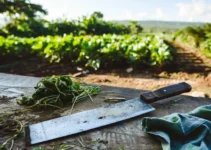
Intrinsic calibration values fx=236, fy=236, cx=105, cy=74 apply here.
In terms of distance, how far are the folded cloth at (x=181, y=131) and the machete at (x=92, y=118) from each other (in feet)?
0.70

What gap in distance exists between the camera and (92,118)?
1572 mm

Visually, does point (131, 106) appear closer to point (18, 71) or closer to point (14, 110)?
point (14, 110)

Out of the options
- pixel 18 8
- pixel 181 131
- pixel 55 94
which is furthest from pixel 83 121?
pixel 18 8

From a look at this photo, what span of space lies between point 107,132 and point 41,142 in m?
0.40

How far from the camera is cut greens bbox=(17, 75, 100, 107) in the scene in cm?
182

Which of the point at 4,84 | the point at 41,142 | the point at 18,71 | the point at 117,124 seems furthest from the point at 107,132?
the point at 18,71

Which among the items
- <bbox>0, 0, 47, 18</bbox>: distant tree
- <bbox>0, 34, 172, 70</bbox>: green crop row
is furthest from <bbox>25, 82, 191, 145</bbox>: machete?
<bbox>0, 0, 47, 18</bbox>: distant tree

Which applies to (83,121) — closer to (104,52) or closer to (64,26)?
(104,52)

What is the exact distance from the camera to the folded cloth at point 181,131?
4.18 feet

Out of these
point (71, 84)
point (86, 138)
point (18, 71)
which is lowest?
point (18, 71)

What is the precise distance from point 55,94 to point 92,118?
463 millimetres

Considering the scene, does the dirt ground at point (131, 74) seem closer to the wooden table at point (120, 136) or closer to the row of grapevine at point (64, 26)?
the wooden table at point (120, 136)

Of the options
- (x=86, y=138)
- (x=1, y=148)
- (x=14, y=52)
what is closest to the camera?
(x=1, y=148)

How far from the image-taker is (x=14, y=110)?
177 cm
